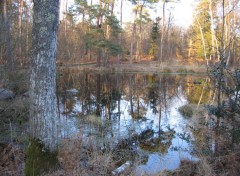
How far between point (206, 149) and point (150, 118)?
5338mm

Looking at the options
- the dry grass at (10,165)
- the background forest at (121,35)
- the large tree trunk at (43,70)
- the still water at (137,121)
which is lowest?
the still water at (137,121)

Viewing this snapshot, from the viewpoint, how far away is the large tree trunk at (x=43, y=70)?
12.4ft

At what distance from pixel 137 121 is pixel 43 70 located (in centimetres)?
689

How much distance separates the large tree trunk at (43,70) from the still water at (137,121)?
1.73 meters

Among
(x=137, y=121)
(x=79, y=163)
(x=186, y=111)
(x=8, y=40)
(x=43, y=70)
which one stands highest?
(x=8, y=40)

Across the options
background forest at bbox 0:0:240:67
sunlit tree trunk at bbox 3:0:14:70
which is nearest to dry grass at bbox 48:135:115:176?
sunlit tree trunk at bbox 3:0:14:70

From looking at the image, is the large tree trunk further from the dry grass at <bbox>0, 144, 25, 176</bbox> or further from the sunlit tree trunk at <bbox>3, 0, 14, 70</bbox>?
the sunlit tree trunk at <bbox>3, 0, 14, 70</bbox>

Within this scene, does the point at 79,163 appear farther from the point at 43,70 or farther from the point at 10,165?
the point at 43,70

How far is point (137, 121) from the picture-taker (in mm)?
10195

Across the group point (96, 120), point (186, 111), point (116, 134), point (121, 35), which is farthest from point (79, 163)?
point (121, 35)

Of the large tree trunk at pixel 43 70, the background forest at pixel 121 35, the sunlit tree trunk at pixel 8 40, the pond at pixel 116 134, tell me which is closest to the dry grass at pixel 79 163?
the pond at pixel 116 134

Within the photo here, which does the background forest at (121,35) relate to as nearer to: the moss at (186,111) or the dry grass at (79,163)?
the moss at (186,111)

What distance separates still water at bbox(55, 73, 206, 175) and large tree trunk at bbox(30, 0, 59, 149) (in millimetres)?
1733

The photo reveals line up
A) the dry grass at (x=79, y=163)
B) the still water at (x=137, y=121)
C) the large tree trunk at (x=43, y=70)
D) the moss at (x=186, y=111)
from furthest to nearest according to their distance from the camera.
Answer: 1. the moss at (x=186, y=111)
2. the still water at (x=137, y=121)
3. the dry grass at (x=79, y=163)
4. the large tree trunk at (x=43, y=70)
